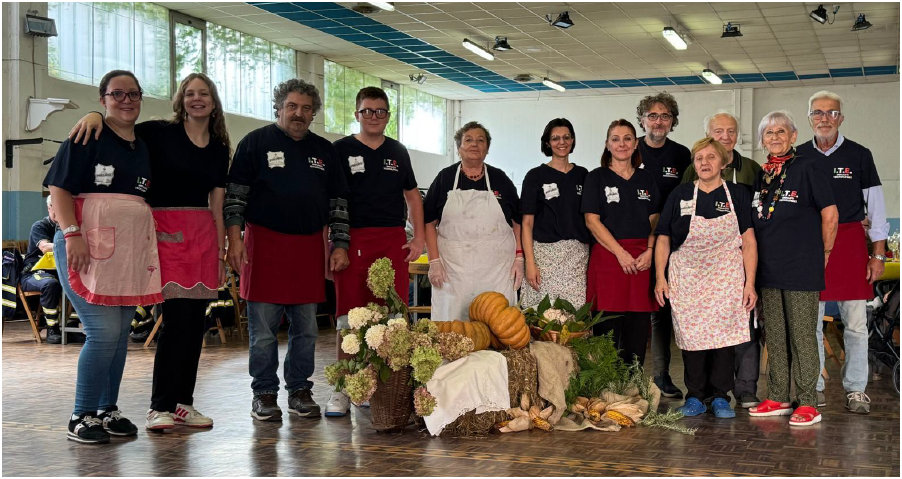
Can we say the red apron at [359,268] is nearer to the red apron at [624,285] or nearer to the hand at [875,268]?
the red apron at [624,285]

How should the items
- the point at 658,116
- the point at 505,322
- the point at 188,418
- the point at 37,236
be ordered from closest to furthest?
the point at 188,418, the point at 505,322, the point at 658,116, the point at 37,236

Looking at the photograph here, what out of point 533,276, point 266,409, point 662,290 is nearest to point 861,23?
point 662,290

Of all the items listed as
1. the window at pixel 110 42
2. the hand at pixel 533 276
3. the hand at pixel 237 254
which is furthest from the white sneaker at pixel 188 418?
the window at pixel 110 42

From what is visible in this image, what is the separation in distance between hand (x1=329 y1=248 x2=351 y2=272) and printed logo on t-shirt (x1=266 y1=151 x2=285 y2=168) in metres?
0.55

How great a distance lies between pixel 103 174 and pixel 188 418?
130 cm

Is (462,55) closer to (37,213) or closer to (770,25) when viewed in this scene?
(770,25)

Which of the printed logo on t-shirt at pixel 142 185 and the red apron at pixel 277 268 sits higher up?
the printed logo on t-shirt at pixel 142 185

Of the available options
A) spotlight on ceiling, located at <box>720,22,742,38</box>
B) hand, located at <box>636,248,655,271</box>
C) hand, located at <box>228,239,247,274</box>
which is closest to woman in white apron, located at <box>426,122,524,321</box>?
hand, located at <box>636,248,655,271</box>

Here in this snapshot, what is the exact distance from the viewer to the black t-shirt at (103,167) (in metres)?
3.99

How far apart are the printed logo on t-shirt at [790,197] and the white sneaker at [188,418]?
321 centimetres

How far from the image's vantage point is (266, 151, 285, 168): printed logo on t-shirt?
4.64m

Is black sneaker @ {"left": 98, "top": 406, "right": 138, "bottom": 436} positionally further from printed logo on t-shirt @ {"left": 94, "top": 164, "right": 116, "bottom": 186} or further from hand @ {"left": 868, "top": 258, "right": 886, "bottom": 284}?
hand @ {"left": 868, "top": 258, "right": 886, "bottom": 284}

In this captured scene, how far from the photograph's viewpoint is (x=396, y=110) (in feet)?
68.3

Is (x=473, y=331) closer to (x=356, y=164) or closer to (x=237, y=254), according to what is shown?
(x=356, y=164)
